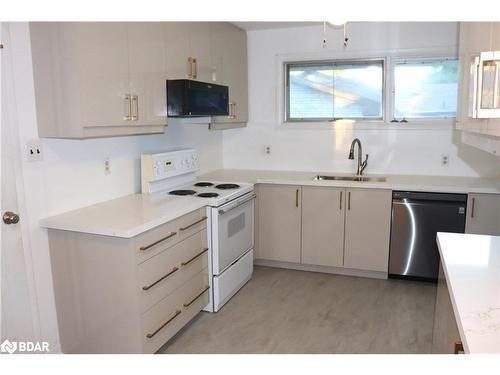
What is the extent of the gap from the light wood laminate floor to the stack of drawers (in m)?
0.20

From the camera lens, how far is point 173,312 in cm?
259

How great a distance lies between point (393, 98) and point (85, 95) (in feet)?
9.26

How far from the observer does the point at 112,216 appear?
2.42 m

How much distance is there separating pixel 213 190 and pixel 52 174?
1236 mm

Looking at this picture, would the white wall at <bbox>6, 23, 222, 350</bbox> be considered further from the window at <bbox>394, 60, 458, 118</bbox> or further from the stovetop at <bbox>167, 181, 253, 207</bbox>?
the window at <bbox>394, 60, 458, 118</bbox>

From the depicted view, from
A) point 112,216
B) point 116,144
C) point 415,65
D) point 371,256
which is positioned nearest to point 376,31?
point 415,65

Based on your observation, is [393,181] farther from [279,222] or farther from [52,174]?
[52,174]

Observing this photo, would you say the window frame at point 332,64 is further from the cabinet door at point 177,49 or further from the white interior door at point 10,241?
the white interior door at point 10,241

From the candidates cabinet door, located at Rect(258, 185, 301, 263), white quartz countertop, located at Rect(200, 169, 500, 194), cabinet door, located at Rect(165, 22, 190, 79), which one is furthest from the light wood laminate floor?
cabinet door, located at Rect(165, 22, 190, 79)

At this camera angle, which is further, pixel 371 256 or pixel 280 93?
pixel 280 93

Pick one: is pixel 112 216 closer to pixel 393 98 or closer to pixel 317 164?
pixel 317 164
